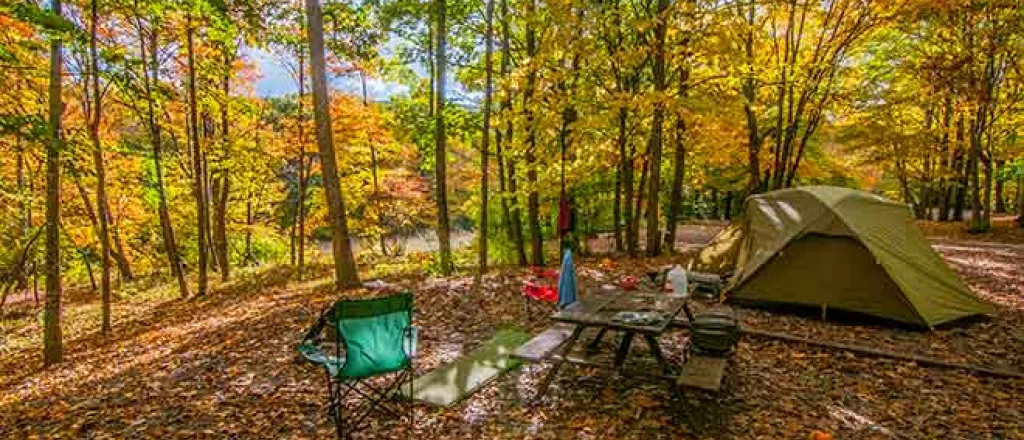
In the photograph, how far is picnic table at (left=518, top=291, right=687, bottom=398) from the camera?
4.12 m

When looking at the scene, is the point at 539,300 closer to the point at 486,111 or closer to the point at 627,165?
the point at 627,165

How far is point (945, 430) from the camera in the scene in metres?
3.76

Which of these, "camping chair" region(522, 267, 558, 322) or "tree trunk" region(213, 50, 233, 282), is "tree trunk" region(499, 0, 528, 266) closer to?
"camping chair" region(522, 267, 558, 322)

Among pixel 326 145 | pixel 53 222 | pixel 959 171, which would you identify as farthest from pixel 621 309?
pixel 959 171

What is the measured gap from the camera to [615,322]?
416 centimetres

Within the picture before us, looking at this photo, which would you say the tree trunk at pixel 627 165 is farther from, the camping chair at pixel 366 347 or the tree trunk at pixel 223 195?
the tree trunk at pixel 223 195

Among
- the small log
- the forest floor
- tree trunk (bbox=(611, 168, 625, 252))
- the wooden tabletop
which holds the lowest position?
the forest floor

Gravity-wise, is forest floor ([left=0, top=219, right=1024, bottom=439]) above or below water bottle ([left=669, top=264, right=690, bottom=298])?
below

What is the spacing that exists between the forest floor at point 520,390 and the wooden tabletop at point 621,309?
60 centimetres

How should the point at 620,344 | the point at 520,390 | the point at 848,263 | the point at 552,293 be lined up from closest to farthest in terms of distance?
the point at 520,390, the point at 620,344, the point at 552,293, the point at 848,263

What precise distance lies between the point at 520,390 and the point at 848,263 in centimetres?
449

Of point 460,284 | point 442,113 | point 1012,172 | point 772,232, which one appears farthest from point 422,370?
point 1012,172

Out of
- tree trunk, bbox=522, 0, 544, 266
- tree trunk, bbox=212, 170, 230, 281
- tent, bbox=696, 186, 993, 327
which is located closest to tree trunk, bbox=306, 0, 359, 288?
tree trunk, bbox=522, 0, 544, 266

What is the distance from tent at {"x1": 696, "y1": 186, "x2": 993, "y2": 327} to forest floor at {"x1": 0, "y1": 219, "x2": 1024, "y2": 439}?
25 centimetres
